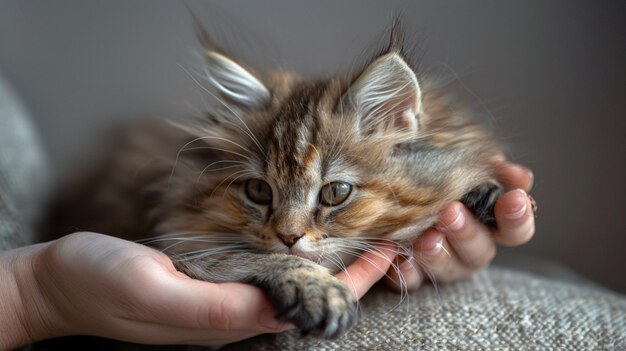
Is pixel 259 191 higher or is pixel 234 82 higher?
pixel 234 82

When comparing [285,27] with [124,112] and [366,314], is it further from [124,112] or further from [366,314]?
[366,314]

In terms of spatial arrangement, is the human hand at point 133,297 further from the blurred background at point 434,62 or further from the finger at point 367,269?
the blurred background at point 434,62

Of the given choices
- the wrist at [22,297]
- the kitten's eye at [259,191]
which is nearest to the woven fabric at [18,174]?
the wrist at [22,297]

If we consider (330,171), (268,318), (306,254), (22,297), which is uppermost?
(330,171)

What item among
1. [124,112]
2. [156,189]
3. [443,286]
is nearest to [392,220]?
[443,286]

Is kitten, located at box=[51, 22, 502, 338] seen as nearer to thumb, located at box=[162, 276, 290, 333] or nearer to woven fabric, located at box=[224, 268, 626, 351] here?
thumb, located at box=[162, 276, 290, 333]

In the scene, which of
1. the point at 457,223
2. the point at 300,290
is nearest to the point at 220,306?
the point at 300,290

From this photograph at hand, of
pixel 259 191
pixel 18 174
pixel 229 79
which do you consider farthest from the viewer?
pixel 18 174

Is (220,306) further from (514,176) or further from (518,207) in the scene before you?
(514,176)
